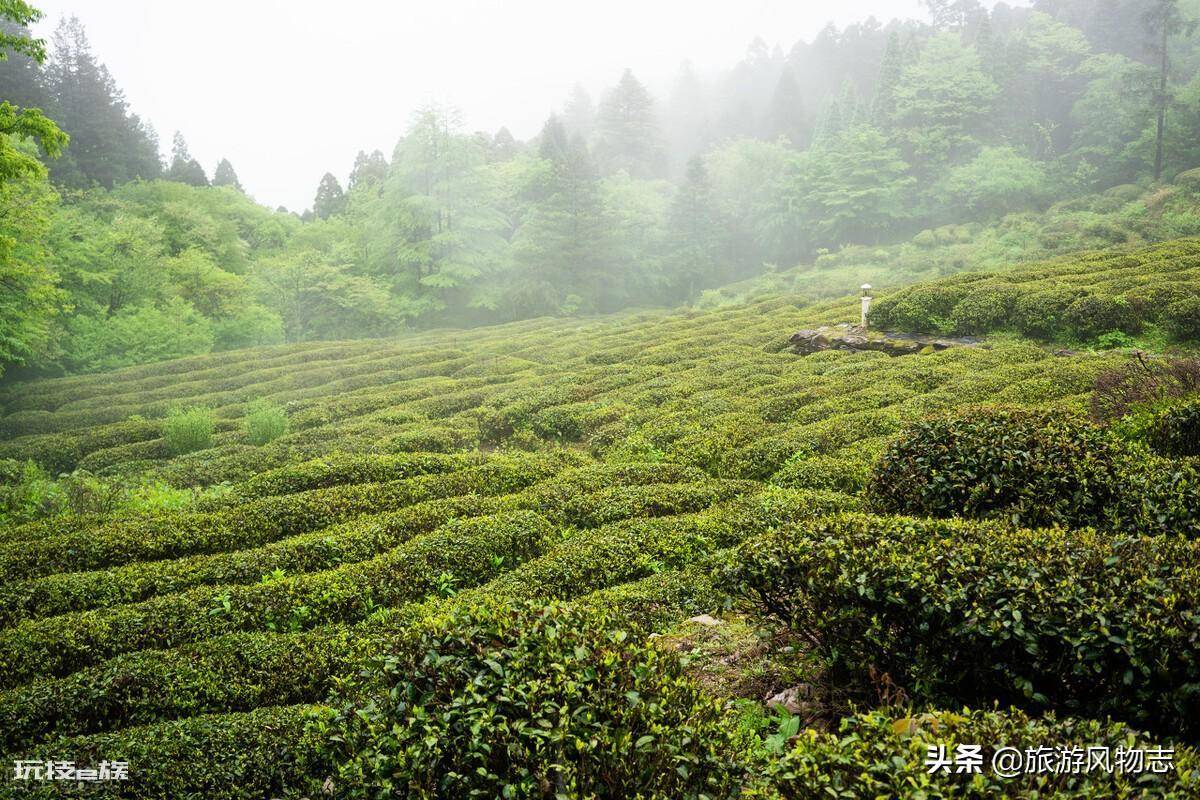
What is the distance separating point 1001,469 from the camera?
19.0ft

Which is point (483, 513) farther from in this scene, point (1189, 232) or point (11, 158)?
point (1189, 232)

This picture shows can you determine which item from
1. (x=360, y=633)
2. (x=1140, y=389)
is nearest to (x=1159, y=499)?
(x=1140, y=389)

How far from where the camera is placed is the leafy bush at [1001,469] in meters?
5.53

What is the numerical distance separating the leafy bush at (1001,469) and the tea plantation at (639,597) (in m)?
0.03

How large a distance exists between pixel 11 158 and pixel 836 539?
13.7 m

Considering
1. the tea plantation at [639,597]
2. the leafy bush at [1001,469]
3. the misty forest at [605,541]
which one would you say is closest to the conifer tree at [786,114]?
the misty forest at [605,541]

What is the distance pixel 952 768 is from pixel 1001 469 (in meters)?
3.98

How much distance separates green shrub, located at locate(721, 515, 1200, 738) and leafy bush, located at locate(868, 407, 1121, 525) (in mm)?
1269

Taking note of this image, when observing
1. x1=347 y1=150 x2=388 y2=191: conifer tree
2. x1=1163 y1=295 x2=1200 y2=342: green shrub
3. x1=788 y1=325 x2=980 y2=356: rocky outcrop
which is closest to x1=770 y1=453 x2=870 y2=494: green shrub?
x1=788 y1=325 x2=980 y2=356: rocky outcrop

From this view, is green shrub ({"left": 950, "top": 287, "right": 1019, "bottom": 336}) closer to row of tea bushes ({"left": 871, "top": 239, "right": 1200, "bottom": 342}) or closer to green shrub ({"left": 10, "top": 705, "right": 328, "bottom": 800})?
row of tea bushes ({"left": 871, "top": 239, "right": 1200, "bottom": 342})

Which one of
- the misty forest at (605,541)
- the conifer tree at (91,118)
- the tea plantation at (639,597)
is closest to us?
the tea plantation at (639,597)

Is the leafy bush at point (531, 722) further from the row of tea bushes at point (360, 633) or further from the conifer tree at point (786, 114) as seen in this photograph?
the conifer tree at point (786, 114)

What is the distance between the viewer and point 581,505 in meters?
8.17

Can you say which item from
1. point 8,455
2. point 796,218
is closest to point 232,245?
point 8,455
